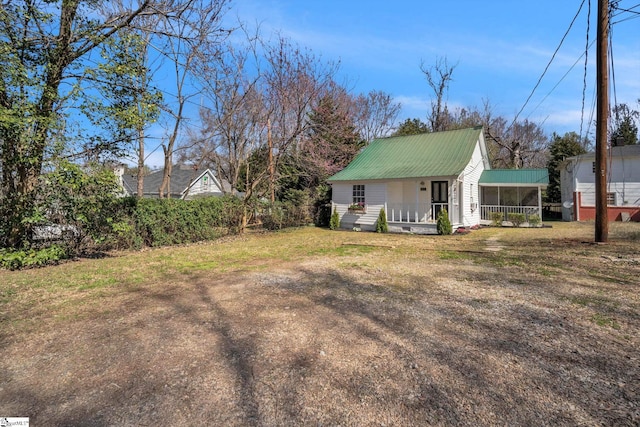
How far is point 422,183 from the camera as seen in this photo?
17328 mm

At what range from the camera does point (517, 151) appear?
102 ft

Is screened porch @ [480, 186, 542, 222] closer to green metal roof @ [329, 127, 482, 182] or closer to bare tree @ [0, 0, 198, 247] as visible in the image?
green metal roof @ [329, 127, 482, 182]

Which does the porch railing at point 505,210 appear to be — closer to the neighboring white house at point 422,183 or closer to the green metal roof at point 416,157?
the neighboring white house at point 422,183

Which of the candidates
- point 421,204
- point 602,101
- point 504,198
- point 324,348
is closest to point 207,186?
point 421,204

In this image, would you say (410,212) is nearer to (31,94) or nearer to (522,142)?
(31,94)

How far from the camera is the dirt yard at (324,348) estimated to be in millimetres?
2395

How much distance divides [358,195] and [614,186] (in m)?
15.7

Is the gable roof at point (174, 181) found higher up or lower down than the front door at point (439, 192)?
higher up

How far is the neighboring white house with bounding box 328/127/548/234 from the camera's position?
15.5 meters

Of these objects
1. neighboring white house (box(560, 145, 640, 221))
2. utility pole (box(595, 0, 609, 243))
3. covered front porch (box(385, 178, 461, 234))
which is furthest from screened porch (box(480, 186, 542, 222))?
utility pole (box(595, 0, 609, 243))

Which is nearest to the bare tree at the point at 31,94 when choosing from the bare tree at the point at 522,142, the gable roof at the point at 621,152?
the gable roof at the point at 621,152

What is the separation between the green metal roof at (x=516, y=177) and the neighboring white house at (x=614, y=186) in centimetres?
484

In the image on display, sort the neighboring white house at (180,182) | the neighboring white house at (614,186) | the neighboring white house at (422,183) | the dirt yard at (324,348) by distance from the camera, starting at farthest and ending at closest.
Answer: the neighboring white house at (180,182) < the neighboring white house at (614,186) < the neighboring white house at (422,183) < the dirt yard at (324,348)

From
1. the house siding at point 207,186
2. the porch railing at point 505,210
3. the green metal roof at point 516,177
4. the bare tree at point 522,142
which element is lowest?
the porch railing at point 505,210
